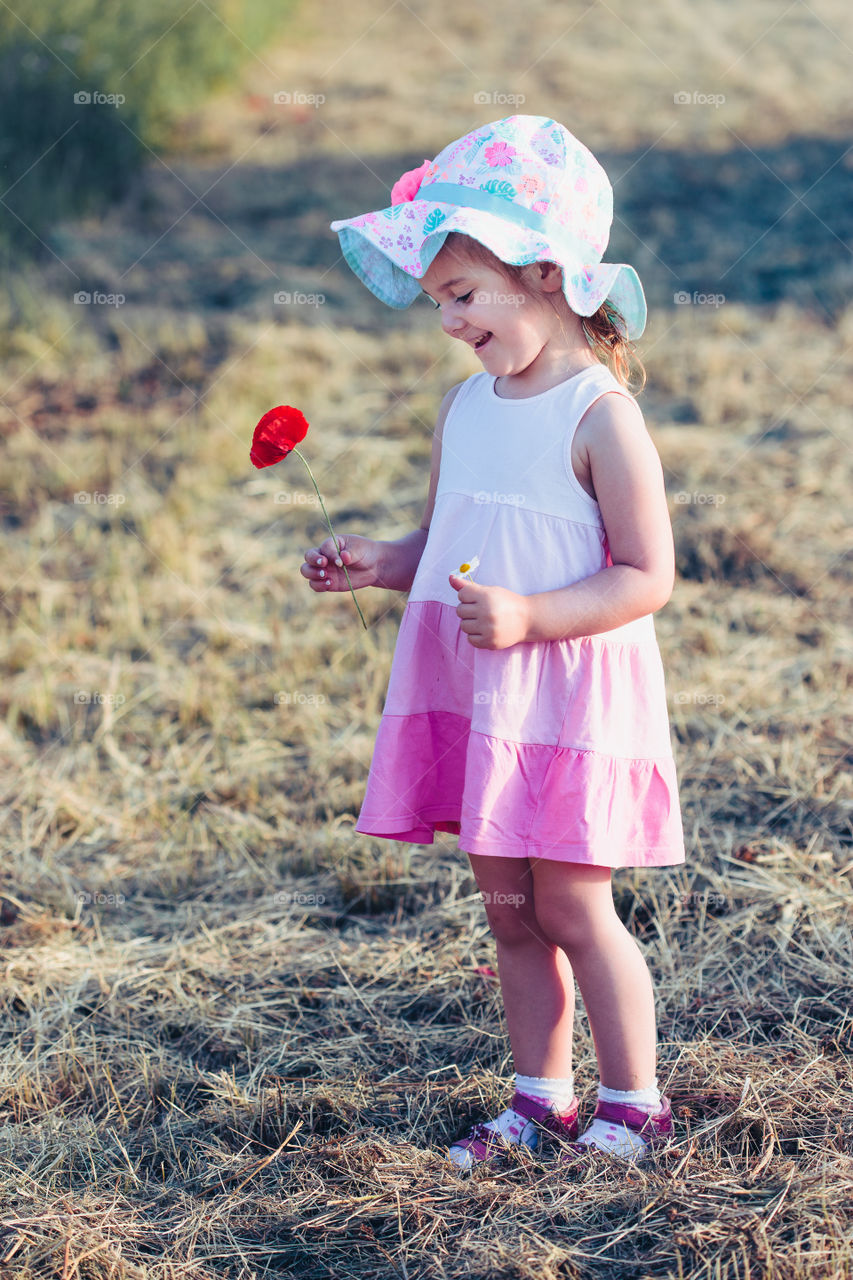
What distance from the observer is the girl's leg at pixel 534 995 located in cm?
186

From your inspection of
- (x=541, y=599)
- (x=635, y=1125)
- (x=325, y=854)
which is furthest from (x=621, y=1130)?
(x=325, y=854)

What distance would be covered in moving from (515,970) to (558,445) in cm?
78

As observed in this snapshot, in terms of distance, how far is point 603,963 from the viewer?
5.79ft

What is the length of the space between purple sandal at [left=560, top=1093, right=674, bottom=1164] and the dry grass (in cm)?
2

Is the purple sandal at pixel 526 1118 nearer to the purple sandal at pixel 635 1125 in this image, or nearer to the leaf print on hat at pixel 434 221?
the purple sandal at pixel 635 1125

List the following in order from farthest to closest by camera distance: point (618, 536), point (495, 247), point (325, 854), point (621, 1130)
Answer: point (325, 854)
point (621, 1130)
point (618, 536)
point (495, 247)

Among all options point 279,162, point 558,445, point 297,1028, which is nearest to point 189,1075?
point 297,1028

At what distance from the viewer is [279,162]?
28.8 feet

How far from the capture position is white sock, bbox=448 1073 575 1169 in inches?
73.2

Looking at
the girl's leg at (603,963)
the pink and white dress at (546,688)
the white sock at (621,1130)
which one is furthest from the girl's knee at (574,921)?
the white sock at (621,1130)

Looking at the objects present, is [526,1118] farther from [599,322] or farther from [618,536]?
[599,322]

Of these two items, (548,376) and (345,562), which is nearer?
(548,376)

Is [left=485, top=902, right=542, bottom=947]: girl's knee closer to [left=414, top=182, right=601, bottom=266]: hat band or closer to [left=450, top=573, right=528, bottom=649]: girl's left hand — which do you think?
[left=450, top=573, right=528, bottom=649]: girl's left hand

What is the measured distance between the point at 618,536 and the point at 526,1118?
0.89m
